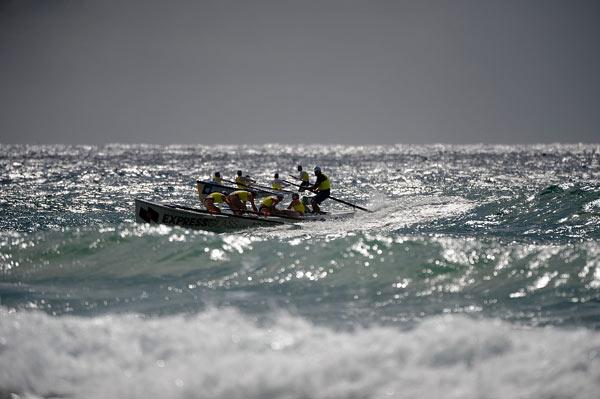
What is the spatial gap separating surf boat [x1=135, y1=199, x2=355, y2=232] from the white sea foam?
8914 millimetres

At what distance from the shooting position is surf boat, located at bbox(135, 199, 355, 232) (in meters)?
16.9

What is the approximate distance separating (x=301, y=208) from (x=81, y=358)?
13.4 metres

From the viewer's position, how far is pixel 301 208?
2003 centimetres

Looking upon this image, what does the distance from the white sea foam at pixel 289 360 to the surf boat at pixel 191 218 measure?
351 inches

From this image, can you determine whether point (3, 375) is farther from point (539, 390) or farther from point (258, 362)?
point (539, 390)

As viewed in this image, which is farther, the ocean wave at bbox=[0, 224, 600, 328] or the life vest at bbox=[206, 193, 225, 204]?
the life vest at bbox=[206, 193, 225, 204]

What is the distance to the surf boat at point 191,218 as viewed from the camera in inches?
666

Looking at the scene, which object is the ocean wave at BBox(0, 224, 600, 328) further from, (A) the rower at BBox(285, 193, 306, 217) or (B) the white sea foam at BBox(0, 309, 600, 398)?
(A) the rower at BBox(285, 193, 306, 217)

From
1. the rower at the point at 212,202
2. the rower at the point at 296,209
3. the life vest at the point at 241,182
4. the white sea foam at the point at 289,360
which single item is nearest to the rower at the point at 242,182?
the life vest at the point at 241,182

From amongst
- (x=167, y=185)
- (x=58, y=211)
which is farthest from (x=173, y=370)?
(x=167, y=185)

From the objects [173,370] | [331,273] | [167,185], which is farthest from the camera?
[167,185]

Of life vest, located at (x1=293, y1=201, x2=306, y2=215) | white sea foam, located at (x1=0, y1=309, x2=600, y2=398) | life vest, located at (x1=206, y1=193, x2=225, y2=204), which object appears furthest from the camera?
life vest, located at (x1=293, y1=201, x2=306, y2=215)

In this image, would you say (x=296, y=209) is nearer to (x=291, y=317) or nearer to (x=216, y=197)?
(x=216, y=197)

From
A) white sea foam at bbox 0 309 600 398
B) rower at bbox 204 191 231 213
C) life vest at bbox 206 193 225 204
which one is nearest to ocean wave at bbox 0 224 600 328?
white sea foam at bbox 0 309 600 398
